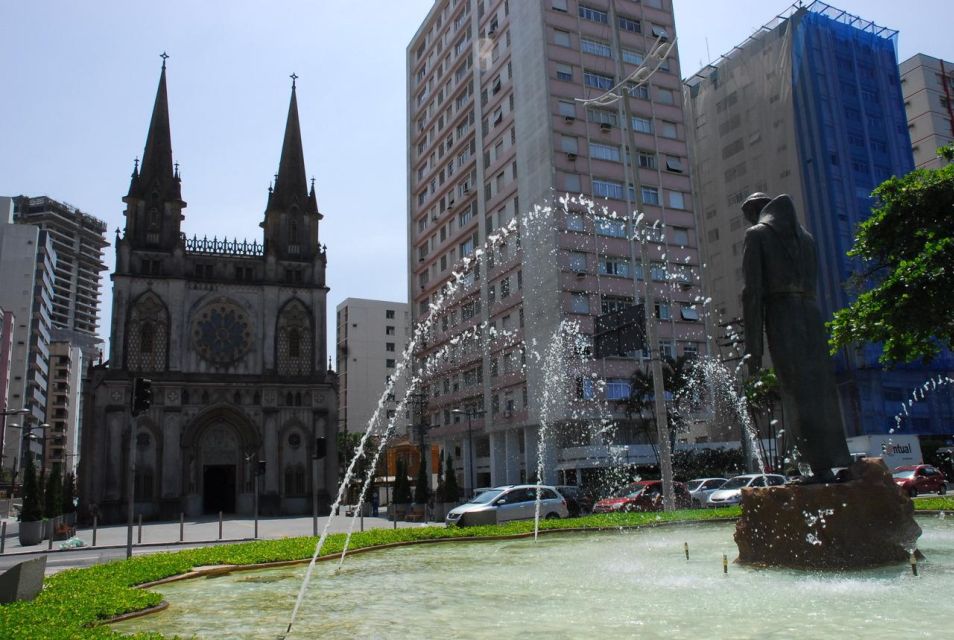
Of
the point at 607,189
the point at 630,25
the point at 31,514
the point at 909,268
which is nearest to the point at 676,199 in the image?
the point at 607,189

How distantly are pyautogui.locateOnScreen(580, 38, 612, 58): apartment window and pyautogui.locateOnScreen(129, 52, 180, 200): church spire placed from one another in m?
30.7

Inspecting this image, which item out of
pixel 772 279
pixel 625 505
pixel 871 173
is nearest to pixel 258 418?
pixel 625 505

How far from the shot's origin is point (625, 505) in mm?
26281

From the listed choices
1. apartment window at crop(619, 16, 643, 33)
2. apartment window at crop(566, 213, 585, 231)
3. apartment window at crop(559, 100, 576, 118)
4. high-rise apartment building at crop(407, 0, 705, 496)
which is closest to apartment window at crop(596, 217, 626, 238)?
high-rise apartment building at crop(407, 0, 705, 496)

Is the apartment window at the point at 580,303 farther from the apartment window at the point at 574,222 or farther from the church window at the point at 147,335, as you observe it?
the church window at the point at 147,335

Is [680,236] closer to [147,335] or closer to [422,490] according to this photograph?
[422,490]

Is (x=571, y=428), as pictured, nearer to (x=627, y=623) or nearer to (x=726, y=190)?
(x=726, y=190)

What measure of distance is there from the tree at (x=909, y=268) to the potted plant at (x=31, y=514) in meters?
27.5

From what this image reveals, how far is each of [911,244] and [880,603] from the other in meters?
14.8

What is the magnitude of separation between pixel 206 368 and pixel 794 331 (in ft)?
150

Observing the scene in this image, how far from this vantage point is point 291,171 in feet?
183

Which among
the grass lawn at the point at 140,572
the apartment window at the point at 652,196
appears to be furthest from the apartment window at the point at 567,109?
the grass lawn at the point at 140,572

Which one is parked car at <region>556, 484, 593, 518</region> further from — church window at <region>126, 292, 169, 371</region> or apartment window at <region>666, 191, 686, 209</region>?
apartment window at <region>666, 191, 686, 209</region>

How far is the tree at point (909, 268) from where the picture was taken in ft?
55.9
